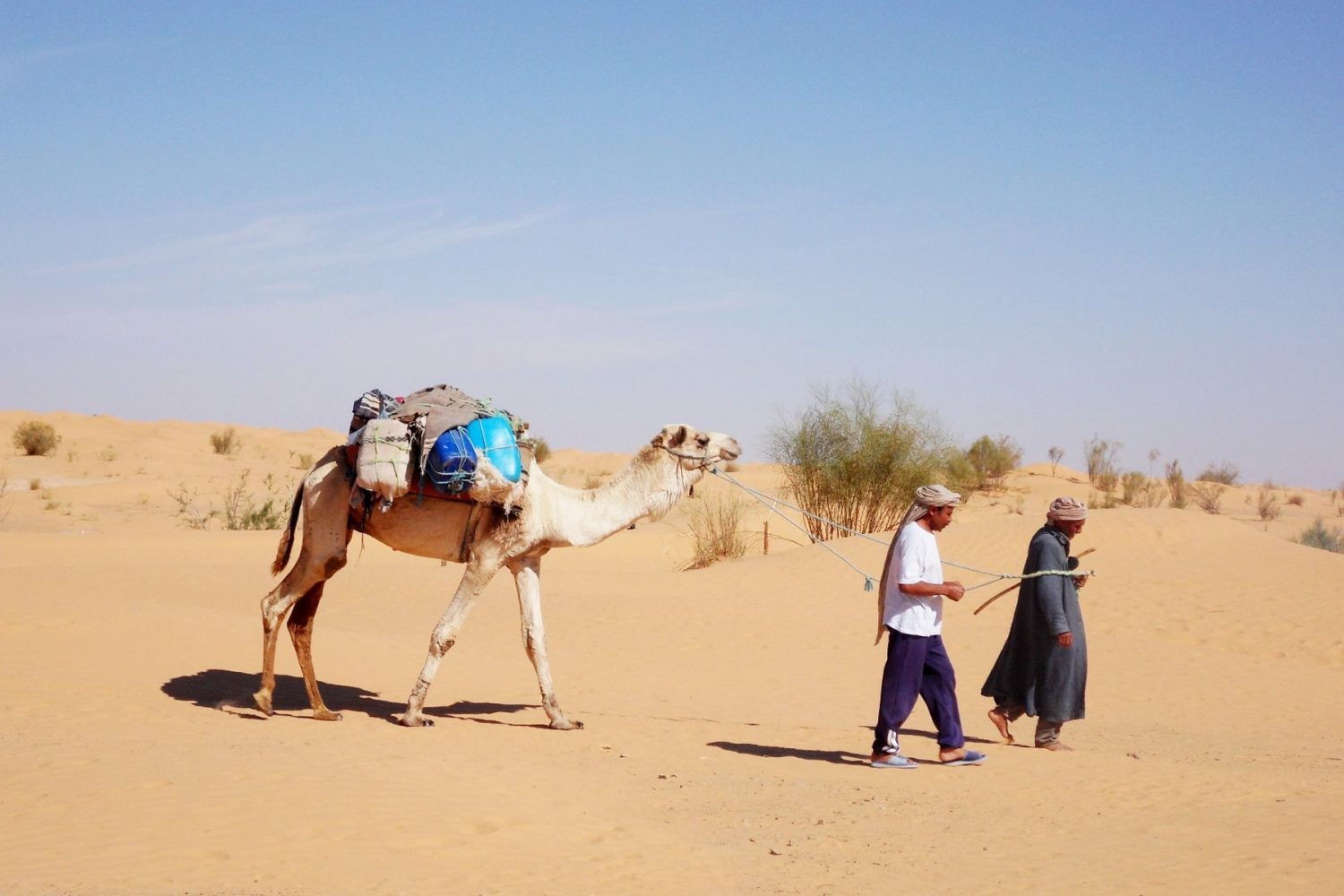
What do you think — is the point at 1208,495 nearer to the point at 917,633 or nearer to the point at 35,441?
the point at 917,633

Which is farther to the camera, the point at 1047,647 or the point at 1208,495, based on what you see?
the point at 1208,495

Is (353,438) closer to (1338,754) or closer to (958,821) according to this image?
(958,821)

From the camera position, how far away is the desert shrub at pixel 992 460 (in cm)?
5316

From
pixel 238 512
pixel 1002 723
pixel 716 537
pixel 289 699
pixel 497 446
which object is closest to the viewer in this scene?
pixel 497 446

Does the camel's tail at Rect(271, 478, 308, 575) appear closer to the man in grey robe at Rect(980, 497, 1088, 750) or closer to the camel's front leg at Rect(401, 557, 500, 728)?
the camel's front leg at Rect(401, 557, 500, 728)

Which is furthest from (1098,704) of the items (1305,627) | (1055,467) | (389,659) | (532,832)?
(1055,467)

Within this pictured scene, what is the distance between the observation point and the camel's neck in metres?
10.0

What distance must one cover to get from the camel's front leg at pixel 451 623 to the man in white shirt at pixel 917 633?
3.11m

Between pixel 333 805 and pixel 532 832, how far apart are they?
1.15m

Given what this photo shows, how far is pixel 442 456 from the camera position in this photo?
31.6 ft

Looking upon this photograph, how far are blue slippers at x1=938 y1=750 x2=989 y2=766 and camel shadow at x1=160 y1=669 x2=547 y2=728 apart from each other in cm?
337

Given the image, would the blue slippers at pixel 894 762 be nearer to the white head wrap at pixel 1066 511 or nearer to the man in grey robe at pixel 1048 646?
the man in grey robe at pixel 1048 646

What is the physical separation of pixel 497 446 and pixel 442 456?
423 millimetres

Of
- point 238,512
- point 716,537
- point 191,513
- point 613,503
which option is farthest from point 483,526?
point 238,512
